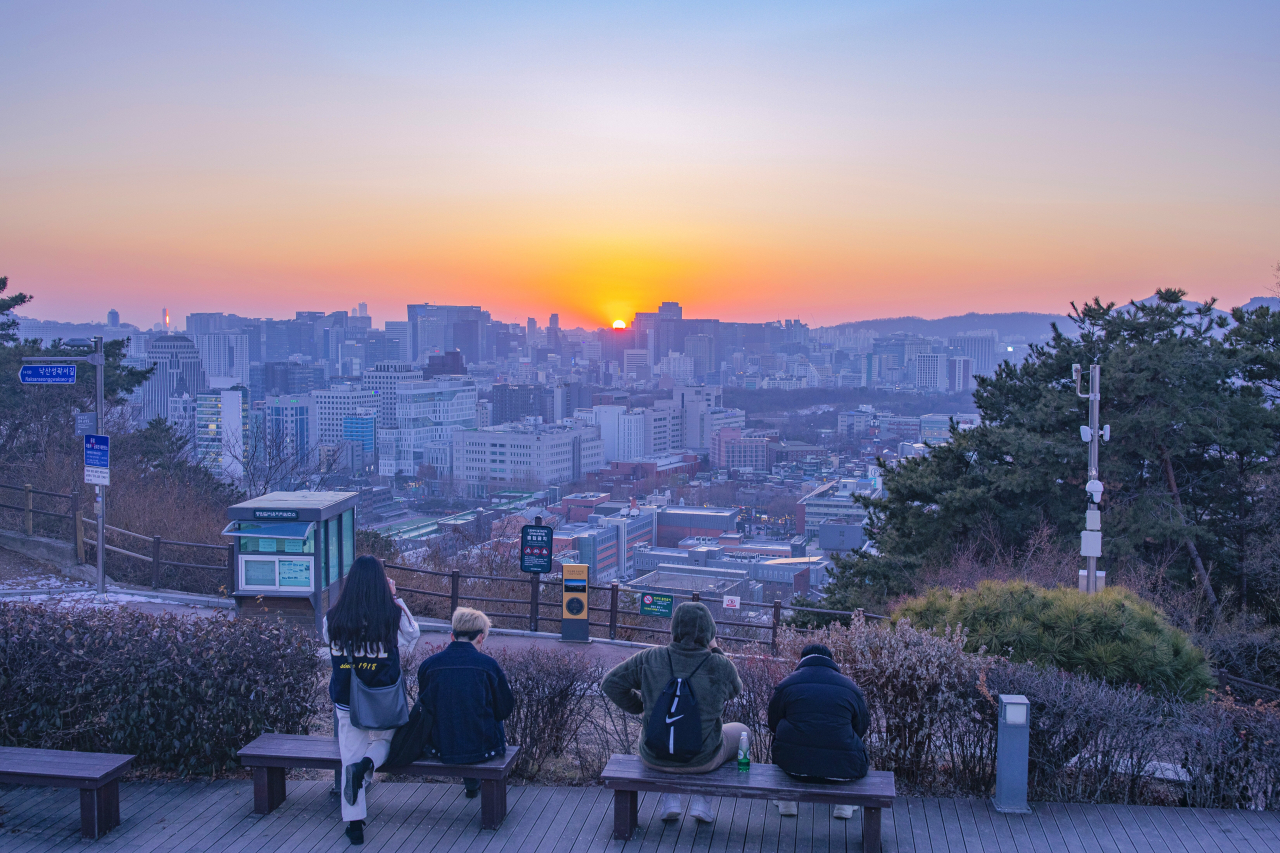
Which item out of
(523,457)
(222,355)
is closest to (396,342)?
(222,355)

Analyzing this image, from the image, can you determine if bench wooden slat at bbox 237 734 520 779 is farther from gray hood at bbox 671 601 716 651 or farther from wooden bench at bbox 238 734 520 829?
gray hood at bbox 671 601 716 651

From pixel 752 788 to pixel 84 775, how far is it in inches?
128

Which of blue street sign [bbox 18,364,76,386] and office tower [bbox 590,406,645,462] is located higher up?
blue street sign [bbox 18,364,76,386]

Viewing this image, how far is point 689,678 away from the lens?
4492 millimetres

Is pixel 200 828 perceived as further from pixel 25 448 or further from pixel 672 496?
pixel 672 496

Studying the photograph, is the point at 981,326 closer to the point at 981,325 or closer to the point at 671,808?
the point at 981,325

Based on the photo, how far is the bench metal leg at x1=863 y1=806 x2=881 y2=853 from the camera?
4398mm

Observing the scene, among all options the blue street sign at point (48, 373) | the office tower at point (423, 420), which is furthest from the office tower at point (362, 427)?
the blue street sign at point (48, 373)

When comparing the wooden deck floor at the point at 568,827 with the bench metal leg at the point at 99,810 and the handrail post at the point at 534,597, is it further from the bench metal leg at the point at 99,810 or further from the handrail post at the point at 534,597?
the handrail post at the point at 534,597

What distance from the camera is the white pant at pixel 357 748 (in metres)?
4.52

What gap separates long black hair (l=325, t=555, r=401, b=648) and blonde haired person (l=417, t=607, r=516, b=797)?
340 millimetres

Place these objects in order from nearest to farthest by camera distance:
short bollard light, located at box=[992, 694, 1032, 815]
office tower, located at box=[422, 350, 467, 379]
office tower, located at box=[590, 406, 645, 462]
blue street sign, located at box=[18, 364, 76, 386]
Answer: short bollard light, located at box=[992, 694, 1032, 815]
blue street sign, located at box=[18, 364, 76, 386]
office tower, located at box=[590, 406, 645, 462]
office tower, located at box=[422, 350, 467, 379]

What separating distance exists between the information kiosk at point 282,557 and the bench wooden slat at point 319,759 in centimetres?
503

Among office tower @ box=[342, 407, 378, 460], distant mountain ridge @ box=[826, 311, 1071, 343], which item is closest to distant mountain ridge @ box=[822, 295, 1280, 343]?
distant mountain ridge @ box=[826, 311, 1071, 343]
